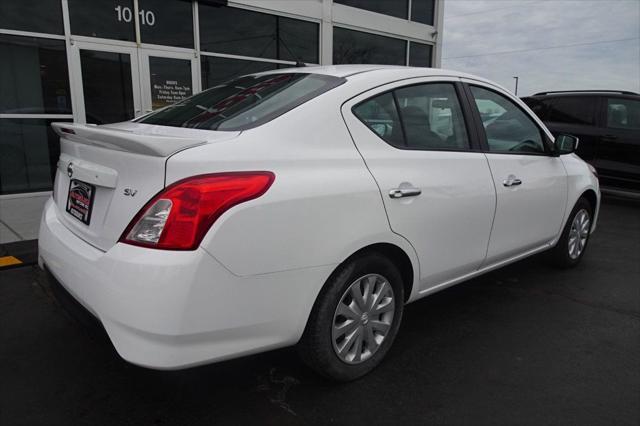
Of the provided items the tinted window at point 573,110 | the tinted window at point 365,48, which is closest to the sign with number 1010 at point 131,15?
the tinted window at point 365,48

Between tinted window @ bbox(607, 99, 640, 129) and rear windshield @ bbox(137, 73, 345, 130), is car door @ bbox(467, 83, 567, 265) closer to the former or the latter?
rear windshield @ bbox(137, 73, 345, 130)

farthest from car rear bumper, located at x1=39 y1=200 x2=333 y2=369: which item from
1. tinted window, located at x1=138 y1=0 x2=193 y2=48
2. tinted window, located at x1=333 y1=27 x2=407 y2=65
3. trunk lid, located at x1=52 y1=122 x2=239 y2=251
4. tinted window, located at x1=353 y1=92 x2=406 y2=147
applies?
tinted window, located at x1=333 y1=27 x2=407 y2=65

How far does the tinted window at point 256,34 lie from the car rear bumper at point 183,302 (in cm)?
708

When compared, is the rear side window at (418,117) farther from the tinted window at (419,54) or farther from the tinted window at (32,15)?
the tinted window at (419,54)

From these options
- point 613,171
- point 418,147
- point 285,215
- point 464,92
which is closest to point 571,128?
point 613,171

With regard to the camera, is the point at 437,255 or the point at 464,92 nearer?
the point at 437,255

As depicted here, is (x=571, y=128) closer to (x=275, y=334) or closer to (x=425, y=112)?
(x=425, y=112)

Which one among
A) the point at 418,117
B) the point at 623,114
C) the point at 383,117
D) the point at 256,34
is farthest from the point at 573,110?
the point at 383,117

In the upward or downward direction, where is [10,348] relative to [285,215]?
downward

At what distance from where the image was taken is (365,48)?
11.0m

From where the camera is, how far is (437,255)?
9.35 ft

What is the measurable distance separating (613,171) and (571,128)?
100 centimetres

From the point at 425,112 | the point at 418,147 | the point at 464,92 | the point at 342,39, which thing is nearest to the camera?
the point at 418,147

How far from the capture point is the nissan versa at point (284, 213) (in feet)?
6.26
